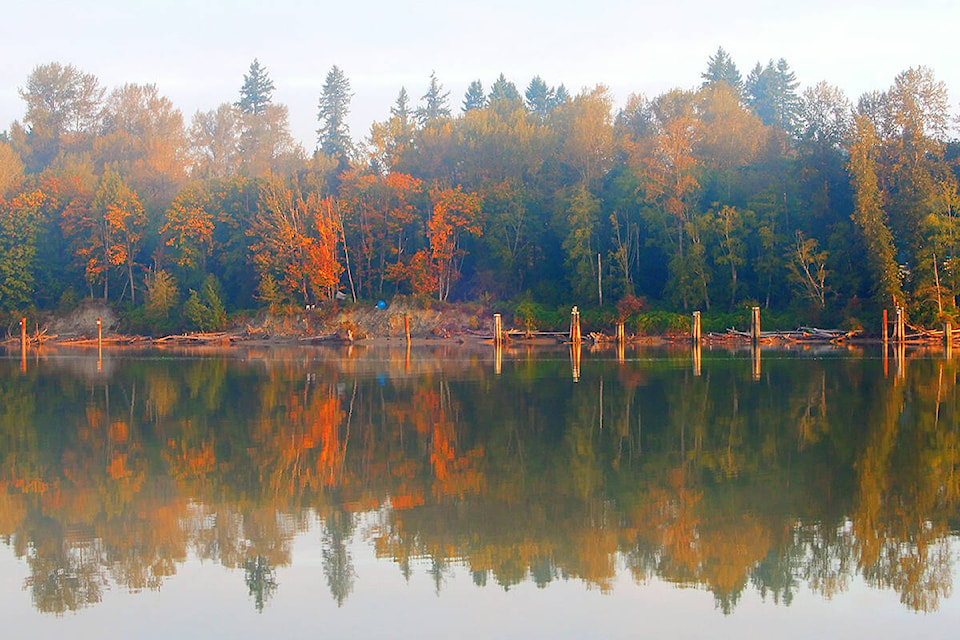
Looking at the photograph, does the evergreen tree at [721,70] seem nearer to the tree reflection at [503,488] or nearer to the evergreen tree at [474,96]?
the evergreen tree at [474,96]

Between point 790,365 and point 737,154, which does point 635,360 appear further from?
point 737,154

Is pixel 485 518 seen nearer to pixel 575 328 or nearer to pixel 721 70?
pixel 575 328

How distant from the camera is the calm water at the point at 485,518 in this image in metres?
9.53

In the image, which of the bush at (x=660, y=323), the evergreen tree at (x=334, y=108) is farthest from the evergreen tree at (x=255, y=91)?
the bush at (x=660, y=323)

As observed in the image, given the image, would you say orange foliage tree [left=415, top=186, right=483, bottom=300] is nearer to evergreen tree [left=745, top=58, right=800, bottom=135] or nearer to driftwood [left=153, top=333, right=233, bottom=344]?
driftwood [left=153, top=333, right=233, bottom=344]

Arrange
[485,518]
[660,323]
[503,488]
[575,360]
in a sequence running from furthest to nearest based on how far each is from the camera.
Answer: [660,323], [575,360], [503,488], [485,518]

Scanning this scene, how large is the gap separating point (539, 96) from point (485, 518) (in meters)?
108

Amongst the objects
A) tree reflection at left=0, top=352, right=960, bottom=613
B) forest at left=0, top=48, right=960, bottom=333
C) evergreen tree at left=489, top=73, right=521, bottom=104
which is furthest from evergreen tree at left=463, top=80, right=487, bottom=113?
tree reflection at left=0, top=352, right=960, bottom=613

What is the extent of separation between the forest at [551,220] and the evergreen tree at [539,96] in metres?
34.3

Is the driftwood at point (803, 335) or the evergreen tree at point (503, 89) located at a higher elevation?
the evergreen tree at point (503, 89)

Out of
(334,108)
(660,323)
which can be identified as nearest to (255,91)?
(334,108)

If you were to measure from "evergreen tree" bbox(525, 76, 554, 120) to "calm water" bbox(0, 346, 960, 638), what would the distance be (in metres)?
94.3

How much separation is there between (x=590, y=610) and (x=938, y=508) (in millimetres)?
5749

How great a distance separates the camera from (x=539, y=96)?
385 feet
